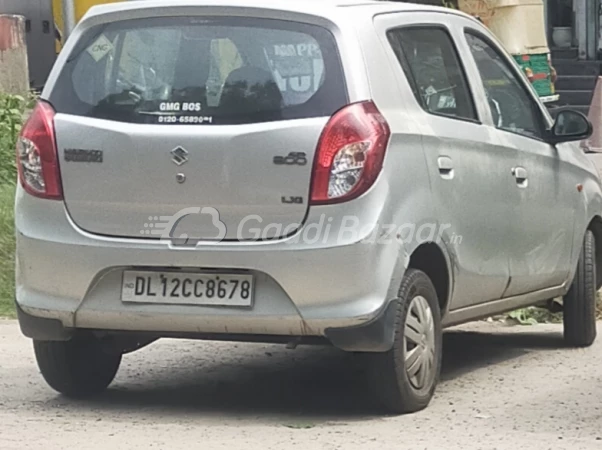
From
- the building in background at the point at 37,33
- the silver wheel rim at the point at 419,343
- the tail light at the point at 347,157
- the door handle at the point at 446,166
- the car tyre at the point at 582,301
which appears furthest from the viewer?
the building in background at the point at 37,33

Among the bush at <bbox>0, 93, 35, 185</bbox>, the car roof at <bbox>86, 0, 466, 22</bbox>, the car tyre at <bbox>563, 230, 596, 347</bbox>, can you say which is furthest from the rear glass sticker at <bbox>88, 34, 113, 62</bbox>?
the bush at <bbox>0, 93, 35, 185</bbox>

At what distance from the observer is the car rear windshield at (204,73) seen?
6.06 meters

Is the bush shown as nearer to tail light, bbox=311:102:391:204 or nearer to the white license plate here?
the white license plate

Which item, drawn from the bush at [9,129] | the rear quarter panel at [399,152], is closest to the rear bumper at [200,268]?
the rear quarter panel at [399,152]

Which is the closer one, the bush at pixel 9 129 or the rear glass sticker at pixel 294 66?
the rear glass sticker at pixel 294 66

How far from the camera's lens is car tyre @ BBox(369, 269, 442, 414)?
6.18 m

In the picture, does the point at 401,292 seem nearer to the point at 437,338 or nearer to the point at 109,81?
the point at 437,338

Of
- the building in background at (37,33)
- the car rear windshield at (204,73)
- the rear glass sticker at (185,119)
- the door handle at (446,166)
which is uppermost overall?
the car rear windshield at (204,73)

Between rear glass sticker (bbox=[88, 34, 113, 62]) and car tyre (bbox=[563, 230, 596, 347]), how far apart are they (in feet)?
10.1

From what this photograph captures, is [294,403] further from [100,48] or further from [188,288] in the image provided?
[100,48]

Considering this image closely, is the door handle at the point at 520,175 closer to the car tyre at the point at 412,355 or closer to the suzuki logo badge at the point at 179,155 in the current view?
the car tyre at the point at 412,355

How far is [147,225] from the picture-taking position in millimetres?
6098

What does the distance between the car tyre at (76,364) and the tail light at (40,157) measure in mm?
679

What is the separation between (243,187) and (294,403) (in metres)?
1.28
